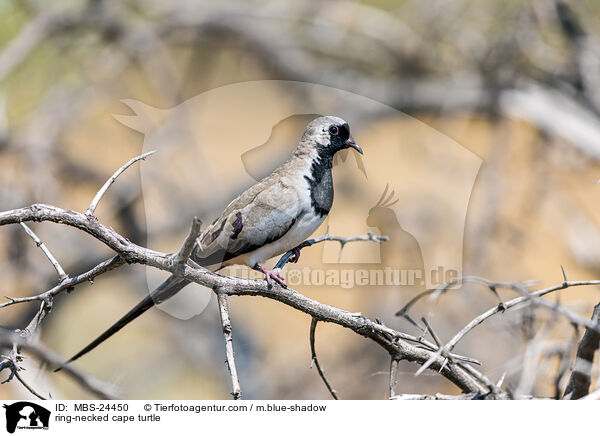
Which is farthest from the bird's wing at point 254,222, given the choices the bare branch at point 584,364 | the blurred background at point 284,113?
the blurred background at point 284,113

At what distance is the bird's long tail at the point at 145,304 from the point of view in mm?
1271

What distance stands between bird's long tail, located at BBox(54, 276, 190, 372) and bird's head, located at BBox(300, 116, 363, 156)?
1.29 ft

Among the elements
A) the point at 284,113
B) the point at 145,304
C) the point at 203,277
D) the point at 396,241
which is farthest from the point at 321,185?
the point at 284,113

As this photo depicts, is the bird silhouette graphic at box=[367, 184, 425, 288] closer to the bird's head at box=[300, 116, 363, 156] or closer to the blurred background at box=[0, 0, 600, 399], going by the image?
the bird's head at box=[300, 116, 363, 156]

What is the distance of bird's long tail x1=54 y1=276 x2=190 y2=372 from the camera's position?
1.27 metres

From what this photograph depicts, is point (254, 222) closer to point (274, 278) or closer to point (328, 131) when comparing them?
point (274, 278)

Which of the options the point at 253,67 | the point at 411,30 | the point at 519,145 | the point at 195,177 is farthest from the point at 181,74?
the point at 519,145

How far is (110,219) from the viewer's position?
12.4 ft

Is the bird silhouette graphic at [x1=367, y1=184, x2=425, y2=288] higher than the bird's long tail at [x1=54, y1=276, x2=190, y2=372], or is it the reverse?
the bird silhouette graphic at [x1=367, y1=184, x2=425, y2=288]
